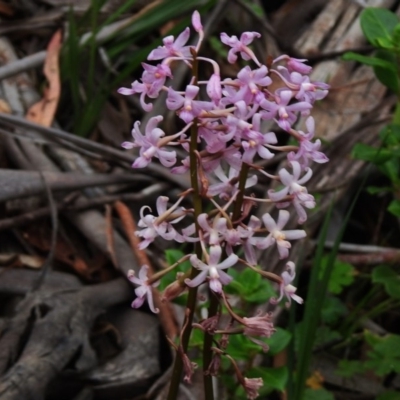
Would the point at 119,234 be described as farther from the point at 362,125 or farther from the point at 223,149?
the point at 223,149

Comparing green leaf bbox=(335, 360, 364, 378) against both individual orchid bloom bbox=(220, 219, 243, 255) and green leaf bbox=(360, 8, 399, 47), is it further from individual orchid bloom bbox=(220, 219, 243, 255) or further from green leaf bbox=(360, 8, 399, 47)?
individual orchid bloom bbox=(220, 219, 243, 255)

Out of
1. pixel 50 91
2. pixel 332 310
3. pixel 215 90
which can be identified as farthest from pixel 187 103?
pixel 50 91

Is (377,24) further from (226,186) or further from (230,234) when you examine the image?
(230,234)

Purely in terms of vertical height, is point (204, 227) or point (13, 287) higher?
point (204, 227)

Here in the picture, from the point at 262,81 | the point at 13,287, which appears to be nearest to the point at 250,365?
the point at 13,287

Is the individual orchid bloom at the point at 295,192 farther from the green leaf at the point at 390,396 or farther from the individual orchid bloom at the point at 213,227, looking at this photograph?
the green leaf at the point at 390,396

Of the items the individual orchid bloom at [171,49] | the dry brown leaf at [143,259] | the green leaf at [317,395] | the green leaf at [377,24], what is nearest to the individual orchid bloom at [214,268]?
the individual orchid bloom at [171,49]
